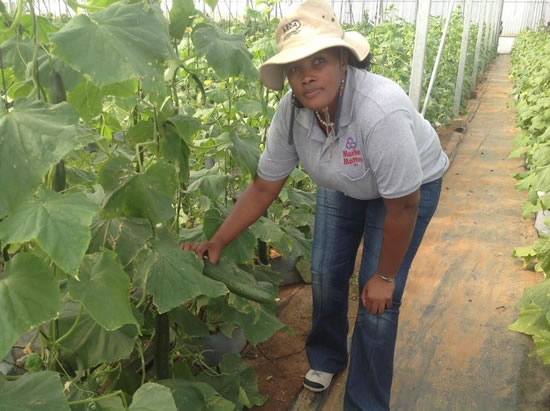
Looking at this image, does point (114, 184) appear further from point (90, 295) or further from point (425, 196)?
point (425, 196)

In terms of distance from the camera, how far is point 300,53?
1.65 m

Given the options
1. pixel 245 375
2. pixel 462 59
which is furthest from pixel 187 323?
pixel 462 59

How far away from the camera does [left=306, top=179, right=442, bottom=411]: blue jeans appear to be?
2.17 metres

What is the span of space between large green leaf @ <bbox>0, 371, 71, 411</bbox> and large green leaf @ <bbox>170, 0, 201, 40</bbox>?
93 cm

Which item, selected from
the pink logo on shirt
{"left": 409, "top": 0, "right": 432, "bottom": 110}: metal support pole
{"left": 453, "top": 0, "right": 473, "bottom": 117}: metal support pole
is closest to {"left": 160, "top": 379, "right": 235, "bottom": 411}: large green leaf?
the pink logo on shirt

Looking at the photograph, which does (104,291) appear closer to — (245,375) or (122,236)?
(122,236)

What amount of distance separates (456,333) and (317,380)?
0.94 m

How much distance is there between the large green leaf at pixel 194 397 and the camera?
1.81 m

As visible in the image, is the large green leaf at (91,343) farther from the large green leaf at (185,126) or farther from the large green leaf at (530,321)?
the large green leaf at (530,321)

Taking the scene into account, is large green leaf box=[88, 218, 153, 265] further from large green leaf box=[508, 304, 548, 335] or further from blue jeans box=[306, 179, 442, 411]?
large green leaf box=[508, 304, 548, 335]

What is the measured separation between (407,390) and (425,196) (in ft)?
3.29

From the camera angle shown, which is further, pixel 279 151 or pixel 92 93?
pixel 279 151

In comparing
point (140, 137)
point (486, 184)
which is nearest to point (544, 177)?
point (140, 137)

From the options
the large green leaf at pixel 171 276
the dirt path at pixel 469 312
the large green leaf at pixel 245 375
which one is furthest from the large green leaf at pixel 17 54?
the dirt path at pixel 469 312
